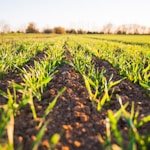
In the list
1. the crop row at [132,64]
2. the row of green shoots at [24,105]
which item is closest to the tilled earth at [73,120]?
the row of green shoots at [24,105]

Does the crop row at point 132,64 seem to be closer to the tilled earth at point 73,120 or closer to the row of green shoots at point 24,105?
the tilled earth at point 73,120

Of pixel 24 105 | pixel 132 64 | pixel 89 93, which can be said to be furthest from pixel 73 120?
pixel 132 64

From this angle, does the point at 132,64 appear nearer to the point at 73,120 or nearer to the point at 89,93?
the point at 89,93

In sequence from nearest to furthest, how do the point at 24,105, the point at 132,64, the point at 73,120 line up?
the point at 73,120
the point at 24,105
the point at 132,64

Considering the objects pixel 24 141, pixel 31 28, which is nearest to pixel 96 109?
pixel 24 141

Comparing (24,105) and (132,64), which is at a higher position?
(132,64)

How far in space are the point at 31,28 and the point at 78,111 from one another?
73964mm

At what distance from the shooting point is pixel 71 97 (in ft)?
8.63

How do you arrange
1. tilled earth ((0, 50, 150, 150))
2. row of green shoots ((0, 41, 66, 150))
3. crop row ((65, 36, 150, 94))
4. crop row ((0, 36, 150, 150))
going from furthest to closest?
1. crop row ((65, 36, 150, 94))
2. tilled earth ((0, 50, 150, 150))
3. crop row ((0, 36, 150, 150))
4. row of green shoots ((0, 41, 66, 150))

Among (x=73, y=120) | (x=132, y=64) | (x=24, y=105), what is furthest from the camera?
(x=132, y=64)

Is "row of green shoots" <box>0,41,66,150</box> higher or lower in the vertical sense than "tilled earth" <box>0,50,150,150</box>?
higher

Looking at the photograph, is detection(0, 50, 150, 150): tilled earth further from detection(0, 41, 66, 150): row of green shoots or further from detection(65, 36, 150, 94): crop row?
detection(65, 36, 150, 94): crop row

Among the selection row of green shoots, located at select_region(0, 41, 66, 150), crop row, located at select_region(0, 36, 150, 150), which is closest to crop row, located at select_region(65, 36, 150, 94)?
crop row, located at select_region(0, 36, 150, 150)

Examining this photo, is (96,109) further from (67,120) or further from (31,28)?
(31,28)
